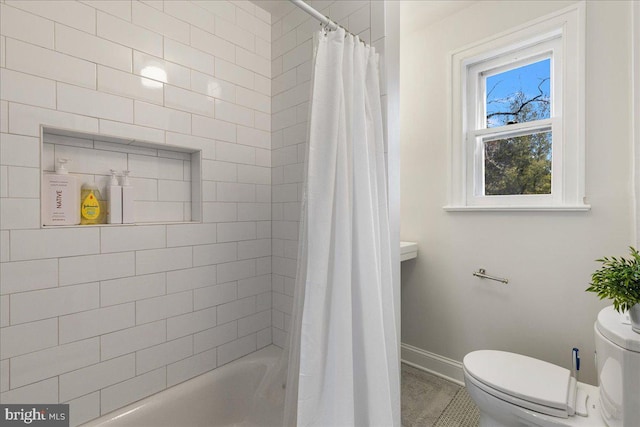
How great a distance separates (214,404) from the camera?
1526mm

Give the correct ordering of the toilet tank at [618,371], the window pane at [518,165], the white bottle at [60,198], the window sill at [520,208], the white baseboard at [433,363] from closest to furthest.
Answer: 1. the toilet tank at [618,371]
2. the white bottle at [60,198]
3. the window sill at [520,208]
4. the window pane at [518,165]
5. the white baseboard at [433,363]

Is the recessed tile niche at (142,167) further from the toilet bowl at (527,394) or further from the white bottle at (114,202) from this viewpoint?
the toilet bowl at (527,394)

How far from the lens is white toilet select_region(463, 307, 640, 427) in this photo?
1.03 m

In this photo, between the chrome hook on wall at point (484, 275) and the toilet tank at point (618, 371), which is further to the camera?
the chrome hook on wall at point (484, 275)

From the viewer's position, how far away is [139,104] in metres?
1.33

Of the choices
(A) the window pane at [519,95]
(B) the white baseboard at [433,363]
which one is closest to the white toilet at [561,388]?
(B) the white baseboard at [433,363]

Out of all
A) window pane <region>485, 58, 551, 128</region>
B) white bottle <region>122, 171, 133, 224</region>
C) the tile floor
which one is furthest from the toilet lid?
white bottle <region>122, 171, 133, 224</region>

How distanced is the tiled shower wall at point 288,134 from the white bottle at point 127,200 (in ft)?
2.42

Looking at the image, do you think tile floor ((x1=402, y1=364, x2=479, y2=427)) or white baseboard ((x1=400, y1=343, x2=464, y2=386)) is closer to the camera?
tile floor ((x1=402, y1=364, x2=479, y2=427))

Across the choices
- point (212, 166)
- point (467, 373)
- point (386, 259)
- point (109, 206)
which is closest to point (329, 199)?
point (386, 259)

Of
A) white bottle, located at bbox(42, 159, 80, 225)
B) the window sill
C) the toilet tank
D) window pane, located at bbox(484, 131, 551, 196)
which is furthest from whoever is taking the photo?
window pane, located at bbox(484, 131, 551, 196)

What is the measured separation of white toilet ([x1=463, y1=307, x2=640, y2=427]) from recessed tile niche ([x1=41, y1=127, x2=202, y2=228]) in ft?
4.99

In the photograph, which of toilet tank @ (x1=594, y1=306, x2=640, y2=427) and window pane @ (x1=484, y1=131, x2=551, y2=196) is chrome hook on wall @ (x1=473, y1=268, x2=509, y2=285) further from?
toilet tank @ (x1=594, y1=306, x2=640, y2=427)

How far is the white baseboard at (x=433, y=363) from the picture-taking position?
2033 mm
